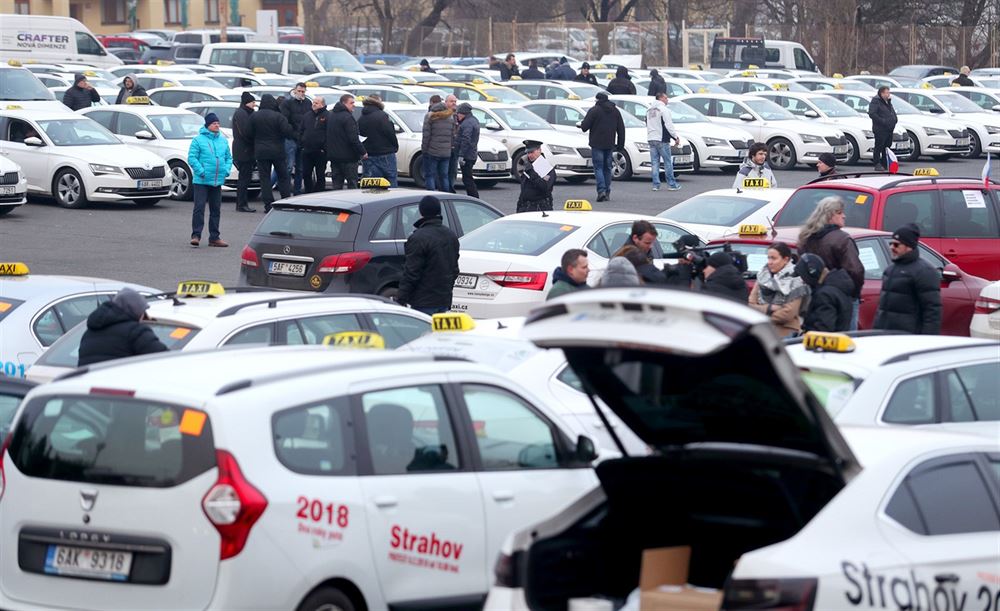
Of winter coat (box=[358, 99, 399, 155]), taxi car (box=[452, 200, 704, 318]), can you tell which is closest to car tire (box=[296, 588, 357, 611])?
taxi car (box=[452, 200, 704, 318])

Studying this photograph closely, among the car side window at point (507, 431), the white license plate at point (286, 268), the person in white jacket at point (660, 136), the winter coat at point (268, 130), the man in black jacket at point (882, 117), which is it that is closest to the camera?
the car side window at point (507, 431)

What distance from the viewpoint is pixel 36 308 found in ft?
37.7

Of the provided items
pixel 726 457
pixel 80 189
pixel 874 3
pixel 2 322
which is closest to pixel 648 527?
pixel 726 457

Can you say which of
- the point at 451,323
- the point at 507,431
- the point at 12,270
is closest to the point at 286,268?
the point at 12,270

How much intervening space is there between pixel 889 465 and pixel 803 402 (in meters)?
0.65

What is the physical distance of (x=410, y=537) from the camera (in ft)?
22.3

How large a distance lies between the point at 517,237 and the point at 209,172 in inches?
268

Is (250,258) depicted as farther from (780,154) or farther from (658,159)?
(780,154)

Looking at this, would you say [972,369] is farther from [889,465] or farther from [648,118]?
[648,118]

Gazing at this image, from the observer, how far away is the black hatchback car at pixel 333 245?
14906 millimetres

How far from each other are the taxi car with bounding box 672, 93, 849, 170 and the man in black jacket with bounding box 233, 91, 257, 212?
11.6m

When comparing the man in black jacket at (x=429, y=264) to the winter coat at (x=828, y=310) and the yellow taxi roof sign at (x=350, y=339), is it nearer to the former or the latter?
the winter coat at (x=828, y=310)

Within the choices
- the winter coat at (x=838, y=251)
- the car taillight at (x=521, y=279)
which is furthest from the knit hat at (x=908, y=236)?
the car taillight at (x=521, y=279)

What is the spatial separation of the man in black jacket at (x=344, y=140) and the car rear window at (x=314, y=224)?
25.8 ft
